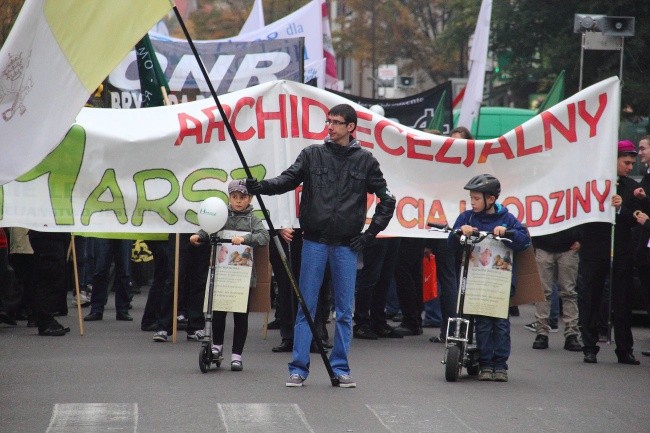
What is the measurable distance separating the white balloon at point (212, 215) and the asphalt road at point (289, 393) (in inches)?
44.4

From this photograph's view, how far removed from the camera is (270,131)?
12.8 meters

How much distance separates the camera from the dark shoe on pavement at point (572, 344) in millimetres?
13227

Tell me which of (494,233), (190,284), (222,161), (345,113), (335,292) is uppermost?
(345,113)

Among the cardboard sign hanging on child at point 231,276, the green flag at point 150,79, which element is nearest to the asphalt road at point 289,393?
the cardboard sign hanging on child at point 231,276

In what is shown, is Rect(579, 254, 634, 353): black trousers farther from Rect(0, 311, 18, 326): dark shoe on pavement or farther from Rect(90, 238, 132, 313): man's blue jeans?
Rect(0, 311, 18, 326): dark shoe on pavement

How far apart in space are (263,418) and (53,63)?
259cm

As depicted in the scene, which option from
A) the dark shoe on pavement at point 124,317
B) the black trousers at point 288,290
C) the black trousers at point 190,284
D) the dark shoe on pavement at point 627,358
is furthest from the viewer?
the dark shoe on pavement at point 124,317

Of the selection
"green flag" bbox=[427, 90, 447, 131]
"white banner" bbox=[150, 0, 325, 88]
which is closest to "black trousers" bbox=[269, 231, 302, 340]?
"green flag" bbox=[427, 90, 447, 131]

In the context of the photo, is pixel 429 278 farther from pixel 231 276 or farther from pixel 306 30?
pixel 306 30

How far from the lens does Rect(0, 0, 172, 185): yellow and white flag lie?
7.29 meters

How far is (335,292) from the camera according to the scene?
10211 mm

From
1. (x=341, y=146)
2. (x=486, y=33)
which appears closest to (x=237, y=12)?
(x=486, y=33)

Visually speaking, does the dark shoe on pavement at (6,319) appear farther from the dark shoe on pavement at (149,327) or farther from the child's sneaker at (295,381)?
the child's sneaker at (295,381)

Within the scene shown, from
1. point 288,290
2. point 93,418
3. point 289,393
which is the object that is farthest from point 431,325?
point 93,418
